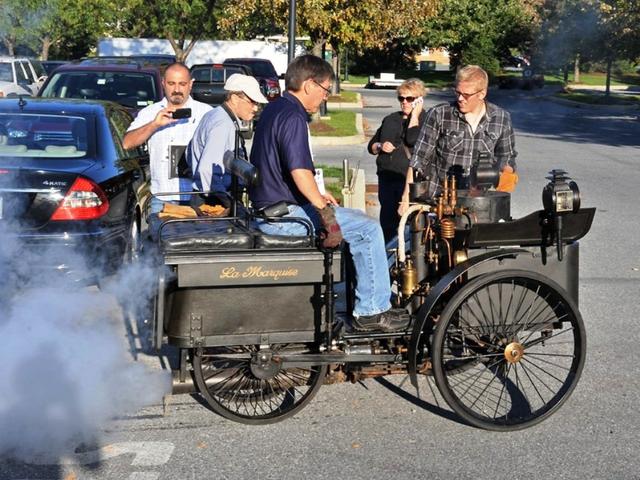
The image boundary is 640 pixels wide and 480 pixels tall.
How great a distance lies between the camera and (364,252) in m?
5.02

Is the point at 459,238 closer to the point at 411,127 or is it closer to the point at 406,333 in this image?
the point at 406,333

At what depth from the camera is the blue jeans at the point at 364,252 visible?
500 centimetres

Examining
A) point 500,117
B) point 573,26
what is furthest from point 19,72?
point 573,26

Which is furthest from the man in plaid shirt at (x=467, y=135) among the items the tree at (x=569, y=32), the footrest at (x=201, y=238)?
the tree at (x=569, y=32)

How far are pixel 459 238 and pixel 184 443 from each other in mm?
1745

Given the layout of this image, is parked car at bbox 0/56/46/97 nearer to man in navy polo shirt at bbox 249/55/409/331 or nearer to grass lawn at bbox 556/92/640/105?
man in navy polo shirt at bbox 249/55/409/331

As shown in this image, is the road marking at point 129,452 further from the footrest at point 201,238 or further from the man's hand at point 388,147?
the man's hand at point 388,147

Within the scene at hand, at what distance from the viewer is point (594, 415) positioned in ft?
17.9

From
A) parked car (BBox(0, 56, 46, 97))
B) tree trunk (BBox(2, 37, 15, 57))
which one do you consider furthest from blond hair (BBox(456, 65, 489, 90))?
tree trunk (BBox(2, 37, 15, 57))

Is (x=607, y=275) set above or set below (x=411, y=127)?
below

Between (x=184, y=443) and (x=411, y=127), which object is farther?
(x=411, y=127)

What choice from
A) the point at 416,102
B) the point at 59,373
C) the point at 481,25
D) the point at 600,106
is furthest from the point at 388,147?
the point at 481,25

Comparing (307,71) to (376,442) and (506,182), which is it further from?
(376,442)

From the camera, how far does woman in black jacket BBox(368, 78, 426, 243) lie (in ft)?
26.2
